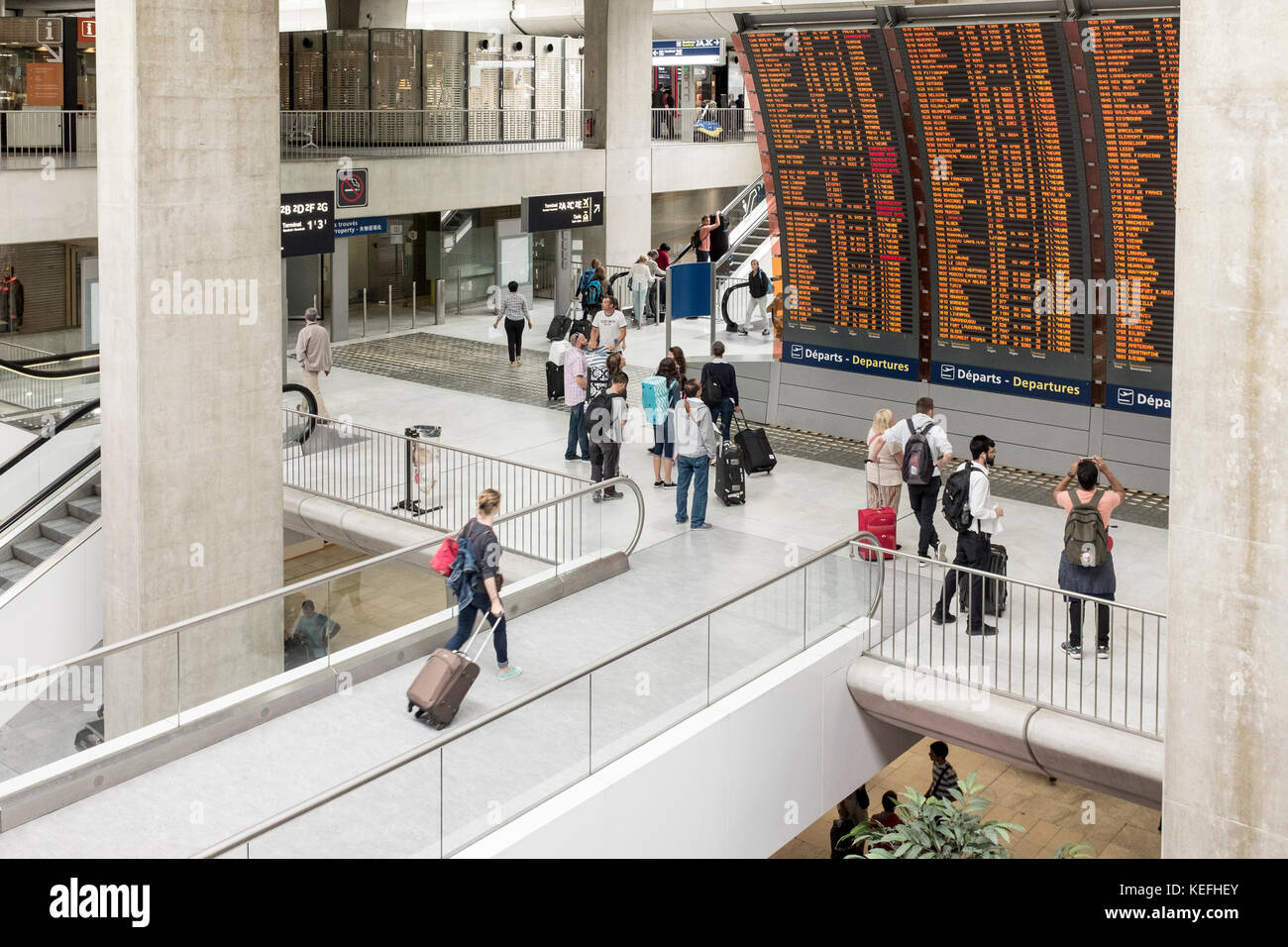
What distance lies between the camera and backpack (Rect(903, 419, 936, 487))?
486 inches

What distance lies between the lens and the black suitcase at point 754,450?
15.5 metres

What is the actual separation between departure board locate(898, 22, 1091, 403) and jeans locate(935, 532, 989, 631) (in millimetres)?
4668

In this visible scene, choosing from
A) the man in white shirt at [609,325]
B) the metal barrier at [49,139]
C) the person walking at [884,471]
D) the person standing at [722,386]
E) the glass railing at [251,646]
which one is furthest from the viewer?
the metal barrier at [49,139]

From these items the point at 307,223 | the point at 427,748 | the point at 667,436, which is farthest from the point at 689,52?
the point at 427,748

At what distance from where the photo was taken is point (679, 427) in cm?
1339

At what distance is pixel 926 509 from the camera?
12727mm

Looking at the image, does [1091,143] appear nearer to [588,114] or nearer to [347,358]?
[347,358]

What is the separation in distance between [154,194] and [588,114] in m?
16.8

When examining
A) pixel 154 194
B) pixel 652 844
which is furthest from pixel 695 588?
pixel 154 194

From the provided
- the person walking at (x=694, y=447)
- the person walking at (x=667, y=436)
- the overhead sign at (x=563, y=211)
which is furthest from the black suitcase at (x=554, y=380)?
the overhead sign at (x=563, y=211)

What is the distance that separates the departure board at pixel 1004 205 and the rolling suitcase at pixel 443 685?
824 cm

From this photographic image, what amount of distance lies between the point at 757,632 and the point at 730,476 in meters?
4.42

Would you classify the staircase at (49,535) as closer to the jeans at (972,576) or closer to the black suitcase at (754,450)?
the black suitcase at (754,450)

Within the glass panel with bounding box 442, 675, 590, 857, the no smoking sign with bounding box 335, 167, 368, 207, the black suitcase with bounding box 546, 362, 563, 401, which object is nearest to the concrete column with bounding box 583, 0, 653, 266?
the no smoking sign with bounding box 335, 167, 368, 207
